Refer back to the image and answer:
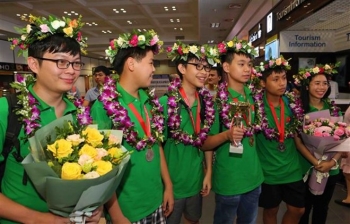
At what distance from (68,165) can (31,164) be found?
5.8 inches

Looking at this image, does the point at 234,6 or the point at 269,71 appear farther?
the point at 234,6

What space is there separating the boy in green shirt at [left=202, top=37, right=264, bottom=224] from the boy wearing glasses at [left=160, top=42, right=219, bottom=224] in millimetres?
95

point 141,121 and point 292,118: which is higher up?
point 141,121

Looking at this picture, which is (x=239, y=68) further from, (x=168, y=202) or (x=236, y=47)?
(x=168, y=202)

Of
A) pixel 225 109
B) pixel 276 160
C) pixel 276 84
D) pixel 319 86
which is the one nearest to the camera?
pixel 225 109

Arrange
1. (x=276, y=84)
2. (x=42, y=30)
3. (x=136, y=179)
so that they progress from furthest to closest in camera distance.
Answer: (x=276, y=84) → (x=136, y=179) → (x=42, y=30)

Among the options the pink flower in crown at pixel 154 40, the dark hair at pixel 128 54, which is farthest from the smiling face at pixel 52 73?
the pink flower in crown at pixel 154 40

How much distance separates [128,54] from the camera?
1911 mm

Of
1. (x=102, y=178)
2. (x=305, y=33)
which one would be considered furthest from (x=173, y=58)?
(x=305, y=33)

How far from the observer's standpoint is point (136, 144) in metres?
1.77

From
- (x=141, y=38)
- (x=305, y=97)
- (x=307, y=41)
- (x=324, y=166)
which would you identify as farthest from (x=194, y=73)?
(x=307, y=41)

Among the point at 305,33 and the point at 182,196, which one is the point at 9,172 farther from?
the point at 305,33

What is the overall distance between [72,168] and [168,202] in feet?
3.18

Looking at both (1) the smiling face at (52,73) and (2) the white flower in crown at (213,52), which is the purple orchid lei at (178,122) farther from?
(1) the smiling face at (52,73)
